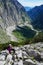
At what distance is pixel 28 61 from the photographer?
64.7 feet

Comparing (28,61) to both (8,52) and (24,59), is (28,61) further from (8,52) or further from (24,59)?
(8,52)

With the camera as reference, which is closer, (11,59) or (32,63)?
(32,63)

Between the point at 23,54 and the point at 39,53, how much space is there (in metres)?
1.99

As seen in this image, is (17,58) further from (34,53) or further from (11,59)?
(34,53)

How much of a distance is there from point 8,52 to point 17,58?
2.96 m

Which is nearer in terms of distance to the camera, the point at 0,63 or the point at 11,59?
the point at 0,63

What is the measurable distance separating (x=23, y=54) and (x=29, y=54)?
77 cm

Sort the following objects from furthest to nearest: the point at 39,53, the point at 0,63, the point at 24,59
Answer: the point at 39,53 → the point at 24,59 → the point at 0,63

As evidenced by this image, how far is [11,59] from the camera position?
2161 cm

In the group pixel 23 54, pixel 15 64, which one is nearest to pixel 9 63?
pixel 15 64

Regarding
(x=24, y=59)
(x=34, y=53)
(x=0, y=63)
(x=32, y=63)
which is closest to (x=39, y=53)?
(x=34, y=53)


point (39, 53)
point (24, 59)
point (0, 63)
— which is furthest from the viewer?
point (39, 53)

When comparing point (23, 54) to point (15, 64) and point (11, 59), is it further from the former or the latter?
point (15, 64)

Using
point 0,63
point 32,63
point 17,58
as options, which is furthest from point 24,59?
point 0,63
